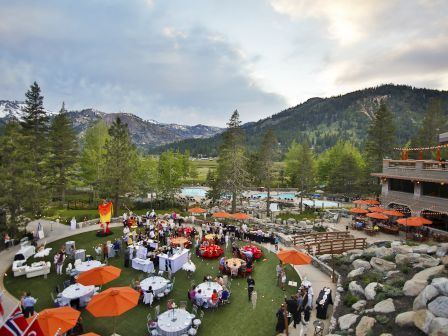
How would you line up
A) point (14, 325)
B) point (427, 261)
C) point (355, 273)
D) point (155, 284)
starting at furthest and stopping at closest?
point (355, 273) < point (427, 261) < point (155, 284) < point (14, 325)

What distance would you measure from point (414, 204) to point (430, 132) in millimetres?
33877

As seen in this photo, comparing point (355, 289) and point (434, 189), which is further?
point (434, 189)

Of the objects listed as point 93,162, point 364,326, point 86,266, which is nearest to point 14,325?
point 364,326

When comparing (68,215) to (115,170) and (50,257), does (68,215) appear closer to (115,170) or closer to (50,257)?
(115,170)

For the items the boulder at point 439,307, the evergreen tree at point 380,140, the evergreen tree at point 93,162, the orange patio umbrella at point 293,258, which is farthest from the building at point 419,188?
the evergreen tree at point 93,162

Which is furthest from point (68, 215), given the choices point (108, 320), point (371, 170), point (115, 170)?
point (371, 170)

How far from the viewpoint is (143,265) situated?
65.6 feet

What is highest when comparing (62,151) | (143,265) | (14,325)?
(62,151)

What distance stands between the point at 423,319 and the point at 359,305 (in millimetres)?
3515

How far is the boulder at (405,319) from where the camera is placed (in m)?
11.4

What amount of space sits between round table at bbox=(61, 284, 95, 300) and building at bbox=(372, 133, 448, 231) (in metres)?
29.7

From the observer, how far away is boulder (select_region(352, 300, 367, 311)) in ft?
45.9

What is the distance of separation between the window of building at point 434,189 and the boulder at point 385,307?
1940 centimetres

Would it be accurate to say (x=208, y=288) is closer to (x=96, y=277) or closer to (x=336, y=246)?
(x=96, y=277)
